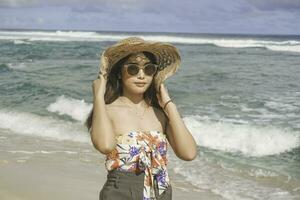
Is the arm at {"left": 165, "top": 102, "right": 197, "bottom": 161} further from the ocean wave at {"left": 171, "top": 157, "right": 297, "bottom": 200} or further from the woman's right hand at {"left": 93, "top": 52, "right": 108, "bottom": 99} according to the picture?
the ocean wave at {"left": 171, "top": 157, "right": 297, "bottom": 200}

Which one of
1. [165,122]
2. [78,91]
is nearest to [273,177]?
[165,122]

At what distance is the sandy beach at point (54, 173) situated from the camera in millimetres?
5793

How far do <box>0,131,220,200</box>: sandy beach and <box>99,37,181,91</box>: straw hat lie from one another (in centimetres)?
314

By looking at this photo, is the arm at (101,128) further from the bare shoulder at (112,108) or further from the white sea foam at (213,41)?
the white sea foam at (213,41)

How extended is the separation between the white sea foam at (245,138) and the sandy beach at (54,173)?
6.94 feet

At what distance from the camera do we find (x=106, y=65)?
268cm

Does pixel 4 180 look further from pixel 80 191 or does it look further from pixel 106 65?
pixel 106 65

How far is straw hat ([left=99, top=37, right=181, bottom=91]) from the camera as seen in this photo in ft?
8.60

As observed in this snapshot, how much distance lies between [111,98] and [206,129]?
297 inches

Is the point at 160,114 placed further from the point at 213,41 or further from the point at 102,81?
the point at 213,41

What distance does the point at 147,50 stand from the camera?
271 cm

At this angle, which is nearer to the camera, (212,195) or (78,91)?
(212,195)

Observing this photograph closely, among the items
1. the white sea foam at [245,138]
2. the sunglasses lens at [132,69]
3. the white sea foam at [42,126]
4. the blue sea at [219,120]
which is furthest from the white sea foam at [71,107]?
the sunglasses lens at [132,69]

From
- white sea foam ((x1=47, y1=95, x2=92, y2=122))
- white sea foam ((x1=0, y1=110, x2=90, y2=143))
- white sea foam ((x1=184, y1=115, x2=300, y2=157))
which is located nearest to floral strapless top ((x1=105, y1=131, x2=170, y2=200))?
→ white sea foam ((x1=184, y1=115, x2=300, y2=157))
